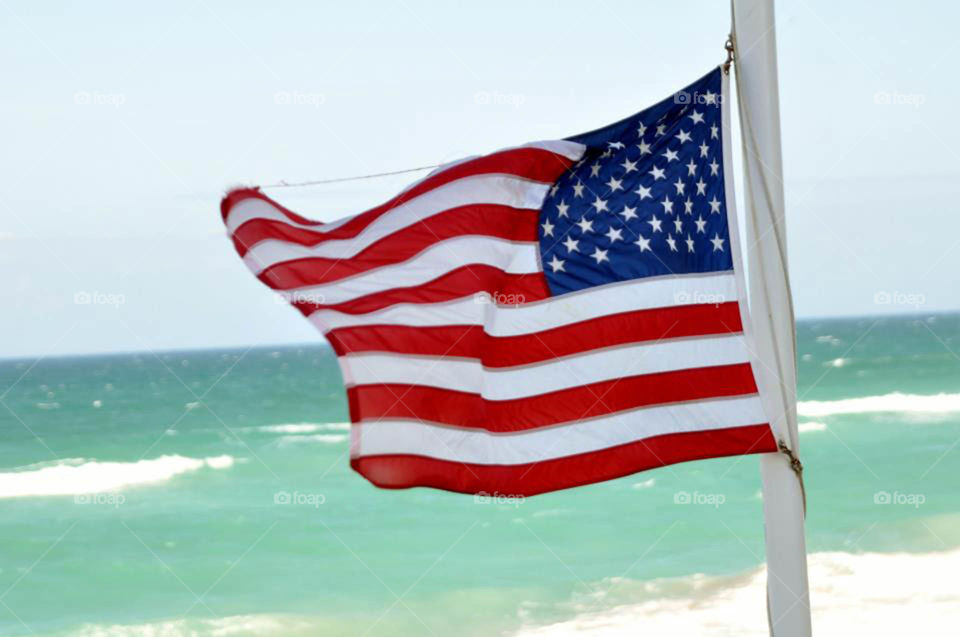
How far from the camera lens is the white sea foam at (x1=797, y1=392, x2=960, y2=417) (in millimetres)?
30672

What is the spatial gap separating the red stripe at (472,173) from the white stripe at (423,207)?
2 cm

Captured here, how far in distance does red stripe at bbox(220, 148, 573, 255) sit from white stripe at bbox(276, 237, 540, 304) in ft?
0.61

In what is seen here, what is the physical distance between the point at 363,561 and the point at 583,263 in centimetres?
1326

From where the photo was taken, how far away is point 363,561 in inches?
666

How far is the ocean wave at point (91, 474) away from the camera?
80.5ft

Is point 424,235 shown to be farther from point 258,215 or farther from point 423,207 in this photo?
point 258,215

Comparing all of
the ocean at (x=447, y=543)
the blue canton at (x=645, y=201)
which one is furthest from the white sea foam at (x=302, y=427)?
the blue canton at (x=645, y=201)

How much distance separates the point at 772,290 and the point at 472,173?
3.93ft

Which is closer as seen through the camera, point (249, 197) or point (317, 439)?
point (249, 197)
